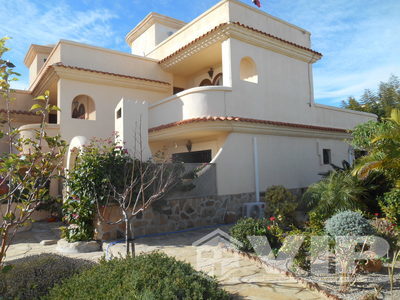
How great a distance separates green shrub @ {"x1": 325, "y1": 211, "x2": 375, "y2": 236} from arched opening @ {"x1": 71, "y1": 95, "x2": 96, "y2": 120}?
35.5ft

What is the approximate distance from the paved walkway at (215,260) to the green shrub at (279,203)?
5.93 feet

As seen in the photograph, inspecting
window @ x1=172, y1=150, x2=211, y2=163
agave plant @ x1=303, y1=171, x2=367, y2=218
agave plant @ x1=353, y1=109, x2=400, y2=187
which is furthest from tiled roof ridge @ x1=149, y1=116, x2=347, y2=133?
agave plant @ x1=353, y1=109, x2=400, y2=187

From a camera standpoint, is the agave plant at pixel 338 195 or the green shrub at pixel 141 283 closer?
the green shrub at pixel 141 283

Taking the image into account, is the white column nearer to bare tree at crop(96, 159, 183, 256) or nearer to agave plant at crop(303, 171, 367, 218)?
bare tree at crop(96, 159, 183, 256)

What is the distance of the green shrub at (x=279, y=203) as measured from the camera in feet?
33.1

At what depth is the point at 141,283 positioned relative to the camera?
3871 millimetres

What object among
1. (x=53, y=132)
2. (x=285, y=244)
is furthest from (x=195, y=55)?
(x=285, y=244)

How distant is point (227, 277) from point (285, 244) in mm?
1263

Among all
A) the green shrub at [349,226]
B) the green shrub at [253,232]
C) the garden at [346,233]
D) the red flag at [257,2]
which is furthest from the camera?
the red flag at [257,2]

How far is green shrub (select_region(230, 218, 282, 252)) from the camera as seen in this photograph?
6838mm

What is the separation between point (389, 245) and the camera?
6594 millimetres

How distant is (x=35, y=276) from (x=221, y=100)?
325 inches
